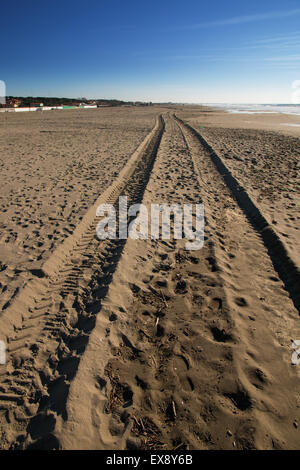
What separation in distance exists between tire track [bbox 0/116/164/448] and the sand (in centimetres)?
1

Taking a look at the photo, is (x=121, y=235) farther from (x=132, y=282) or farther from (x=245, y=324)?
(x=245, y=324)

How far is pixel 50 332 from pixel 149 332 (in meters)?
1.32

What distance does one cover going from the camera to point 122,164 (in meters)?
11.0

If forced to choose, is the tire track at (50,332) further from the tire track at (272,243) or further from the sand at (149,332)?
the tire track at (272,243)

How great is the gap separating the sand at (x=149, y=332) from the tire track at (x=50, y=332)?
1 cm

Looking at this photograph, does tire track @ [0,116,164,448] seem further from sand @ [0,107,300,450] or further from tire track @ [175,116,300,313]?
tire track @ [175,116,300,313]

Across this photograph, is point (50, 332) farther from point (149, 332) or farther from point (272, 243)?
point (272, 243)

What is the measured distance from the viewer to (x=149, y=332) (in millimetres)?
3348

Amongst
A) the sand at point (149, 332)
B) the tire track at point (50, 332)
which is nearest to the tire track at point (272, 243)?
the sand at point (149, 332)

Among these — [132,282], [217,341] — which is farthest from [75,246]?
[217,341]

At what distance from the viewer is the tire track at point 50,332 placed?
2.44 m

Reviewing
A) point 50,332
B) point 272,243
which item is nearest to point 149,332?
point 50,332

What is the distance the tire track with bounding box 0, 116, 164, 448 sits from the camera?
244 centimetres
